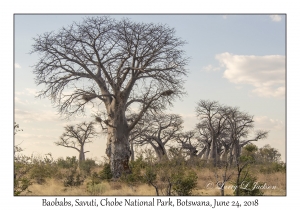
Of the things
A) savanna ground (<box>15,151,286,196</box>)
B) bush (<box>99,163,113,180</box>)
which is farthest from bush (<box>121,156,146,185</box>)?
bush (<box>99,163,113,180</box>)

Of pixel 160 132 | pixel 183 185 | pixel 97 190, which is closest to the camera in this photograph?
pixel 183 185

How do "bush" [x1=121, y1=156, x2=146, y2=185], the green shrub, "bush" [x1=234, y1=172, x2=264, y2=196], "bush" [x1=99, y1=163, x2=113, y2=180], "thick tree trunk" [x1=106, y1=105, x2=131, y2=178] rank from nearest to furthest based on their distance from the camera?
"bush" [x1=234, y1=172, x2=264, y2=196], the green shrub, "bush" [x1=121, y1=156, x2=146, y2=185], "thick tree trunk" [x1=106, y1=105, x2=131, y2=178], "bush" [x1=99, y1=163, x2=113, y2=180]

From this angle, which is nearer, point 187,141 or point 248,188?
point 248,188

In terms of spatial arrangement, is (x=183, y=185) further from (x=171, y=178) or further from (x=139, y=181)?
(x=139, y=181)

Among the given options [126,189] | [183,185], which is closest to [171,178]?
[183,185]

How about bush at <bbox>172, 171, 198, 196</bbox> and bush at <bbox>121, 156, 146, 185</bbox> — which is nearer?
bush at <bbox>172, 171, 198, 196</bbox>

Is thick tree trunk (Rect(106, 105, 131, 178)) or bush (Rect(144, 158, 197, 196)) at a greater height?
thick tree trunk (Rect(106, 105, 131, 178))

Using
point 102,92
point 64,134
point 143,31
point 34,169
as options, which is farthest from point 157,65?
point 64,134

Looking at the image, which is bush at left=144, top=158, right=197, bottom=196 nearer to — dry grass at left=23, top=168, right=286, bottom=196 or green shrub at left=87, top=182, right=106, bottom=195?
dry grass at left=23, top=168, right=286, bottom=196

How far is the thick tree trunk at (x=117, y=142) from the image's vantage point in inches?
526

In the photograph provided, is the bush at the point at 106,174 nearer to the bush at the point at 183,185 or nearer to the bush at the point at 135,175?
the bush at the point at 135,175

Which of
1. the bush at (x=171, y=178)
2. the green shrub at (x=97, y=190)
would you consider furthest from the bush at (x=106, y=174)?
the green shrub at (x=97, y=190)

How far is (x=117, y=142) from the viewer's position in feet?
43.9

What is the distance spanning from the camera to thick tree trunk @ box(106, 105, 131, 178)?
13.4 m
